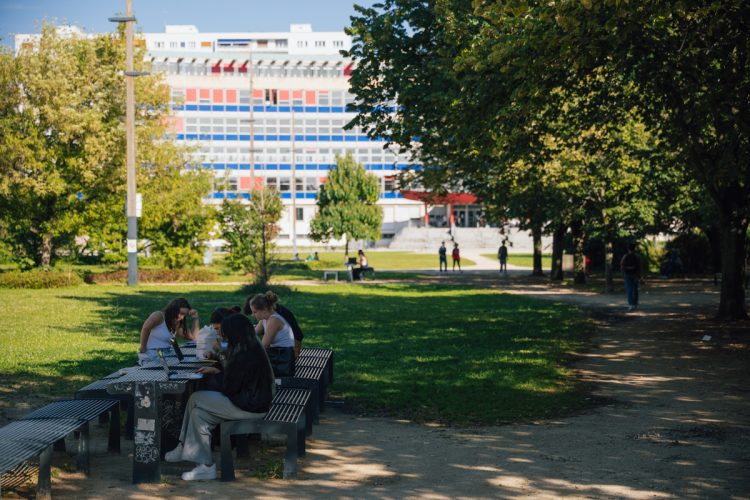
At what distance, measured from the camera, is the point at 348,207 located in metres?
67.2

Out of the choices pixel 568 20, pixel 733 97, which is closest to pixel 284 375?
pixel 568 20

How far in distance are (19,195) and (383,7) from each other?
20782mm

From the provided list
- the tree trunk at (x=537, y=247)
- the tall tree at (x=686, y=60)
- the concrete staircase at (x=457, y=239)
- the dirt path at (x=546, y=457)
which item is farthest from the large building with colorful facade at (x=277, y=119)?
the dirt path at (x=546, y=457)

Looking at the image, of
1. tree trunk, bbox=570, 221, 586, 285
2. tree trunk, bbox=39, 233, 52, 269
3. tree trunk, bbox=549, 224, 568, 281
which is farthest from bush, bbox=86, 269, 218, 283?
tree trunk, bbox=570, 221, 586, 285

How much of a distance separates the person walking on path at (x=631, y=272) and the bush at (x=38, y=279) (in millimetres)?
19485

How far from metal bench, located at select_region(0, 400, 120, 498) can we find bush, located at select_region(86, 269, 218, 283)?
28245 millimetres

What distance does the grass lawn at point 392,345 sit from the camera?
1159cm

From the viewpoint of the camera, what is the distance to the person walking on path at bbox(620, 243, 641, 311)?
24.2 m

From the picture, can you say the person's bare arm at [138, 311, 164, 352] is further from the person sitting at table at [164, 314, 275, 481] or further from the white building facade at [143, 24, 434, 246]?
the white building facade at [143, 24, 434, 246]

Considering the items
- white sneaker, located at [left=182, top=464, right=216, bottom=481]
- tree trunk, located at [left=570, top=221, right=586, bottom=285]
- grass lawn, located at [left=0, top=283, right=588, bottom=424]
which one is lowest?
white sneaker, located at [left=182, top=464, right=216, bottom=481]

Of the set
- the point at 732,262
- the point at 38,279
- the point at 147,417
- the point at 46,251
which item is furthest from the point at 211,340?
the point at 46,251

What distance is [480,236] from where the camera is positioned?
307 feet

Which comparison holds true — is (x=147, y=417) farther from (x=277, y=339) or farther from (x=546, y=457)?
(x=546, y=457)

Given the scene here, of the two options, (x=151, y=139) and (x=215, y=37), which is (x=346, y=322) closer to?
(x=151, y=139)
